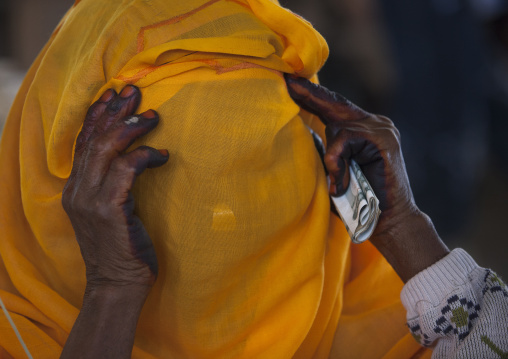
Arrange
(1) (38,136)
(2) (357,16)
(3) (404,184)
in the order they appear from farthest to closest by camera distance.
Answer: (2) (357,16) → (3) (404,184) → (1) (38,136)

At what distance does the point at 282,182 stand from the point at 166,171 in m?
0.21

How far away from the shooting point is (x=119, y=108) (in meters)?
0.93

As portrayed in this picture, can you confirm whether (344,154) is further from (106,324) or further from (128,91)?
(106,324)

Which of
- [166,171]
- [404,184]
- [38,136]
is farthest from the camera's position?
[404,184]

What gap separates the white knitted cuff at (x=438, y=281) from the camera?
105cm

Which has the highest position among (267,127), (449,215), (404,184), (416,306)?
(267,127)

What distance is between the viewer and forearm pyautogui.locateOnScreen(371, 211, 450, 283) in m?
1.13

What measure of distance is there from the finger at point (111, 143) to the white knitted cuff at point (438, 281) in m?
0.61

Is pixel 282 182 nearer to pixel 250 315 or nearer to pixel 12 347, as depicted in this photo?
pixel 250 315

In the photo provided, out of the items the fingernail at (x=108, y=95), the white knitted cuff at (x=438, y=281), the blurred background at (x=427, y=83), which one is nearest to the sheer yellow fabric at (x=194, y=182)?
the fingernail at (x=108, y=95)

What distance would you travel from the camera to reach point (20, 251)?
108cm

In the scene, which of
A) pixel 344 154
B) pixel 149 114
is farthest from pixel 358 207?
pixel 149 114

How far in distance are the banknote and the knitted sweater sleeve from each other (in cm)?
17

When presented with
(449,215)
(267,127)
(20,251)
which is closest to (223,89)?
(267,127)
